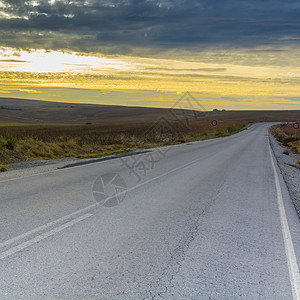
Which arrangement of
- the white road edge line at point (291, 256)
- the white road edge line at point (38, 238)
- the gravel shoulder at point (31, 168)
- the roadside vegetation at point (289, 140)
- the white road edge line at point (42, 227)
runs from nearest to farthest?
the white road edge line at point (291, 256) → the white road edge line at point (38, 238) → the white road edge line at point (42, 227) → the gravel shoulder at point (31, 168) → the roadside vegetation at point (289, 140)

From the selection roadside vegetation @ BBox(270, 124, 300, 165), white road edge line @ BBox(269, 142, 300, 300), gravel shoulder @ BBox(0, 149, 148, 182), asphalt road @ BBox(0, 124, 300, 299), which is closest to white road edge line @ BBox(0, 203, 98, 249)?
asphalt road @ BBox(0, 124, 300, 299)

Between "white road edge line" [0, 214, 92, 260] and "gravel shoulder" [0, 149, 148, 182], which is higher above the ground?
"white road edge line" [0, 214, 92, 260]

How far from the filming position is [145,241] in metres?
5.48

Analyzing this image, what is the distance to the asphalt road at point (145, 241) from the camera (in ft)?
13.0

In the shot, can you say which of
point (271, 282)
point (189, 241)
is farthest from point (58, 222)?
point (271, 282)

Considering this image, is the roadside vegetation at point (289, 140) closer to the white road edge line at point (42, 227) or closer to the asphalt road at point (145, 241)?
the asphalt road at point (145, 241)

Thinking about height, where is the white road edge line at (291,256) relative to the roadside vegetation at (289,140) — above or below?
above

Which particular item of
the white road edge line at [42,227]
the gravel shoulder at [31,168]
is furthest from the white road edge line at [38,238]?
the gravel shoulder at [31,168]

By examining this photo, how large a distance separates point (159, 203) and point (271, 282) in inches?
165

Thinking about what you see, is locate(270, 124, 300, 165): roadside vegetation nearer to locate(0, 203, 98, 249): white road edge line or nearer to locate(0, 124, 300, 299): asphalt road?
locate(0, 124, 300, 299): asphalt road

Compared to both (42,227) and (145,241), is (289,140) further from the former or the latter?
(42,227)

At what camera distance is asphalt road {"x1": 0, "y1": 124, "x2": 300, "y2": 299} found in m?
3.97

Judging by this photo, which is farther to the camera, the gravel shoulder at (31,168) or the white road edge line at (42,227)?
the gravel shoulder at (31,168)

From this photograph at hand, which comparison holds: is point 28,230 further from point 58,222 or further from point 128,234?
point 128,234
